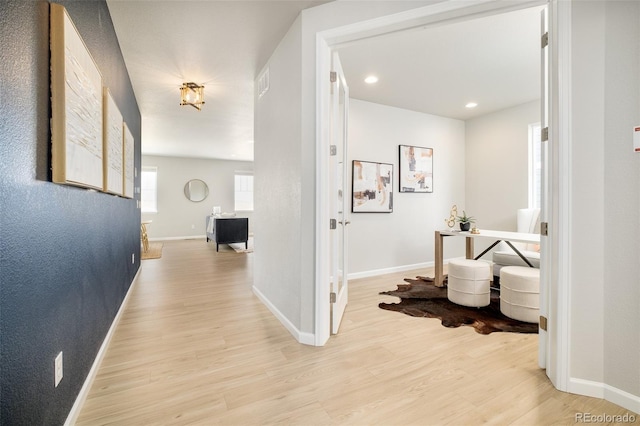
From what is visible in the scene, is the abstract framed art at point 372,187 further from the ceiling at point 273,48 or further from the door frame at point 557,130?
the door frame at point 557,130

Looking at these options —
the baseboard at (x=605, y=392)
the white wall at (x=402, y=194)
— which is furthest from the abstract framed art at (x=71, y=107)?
the white wall at (x=402, y=194)

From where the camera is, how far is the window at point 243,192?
1016 centimetres

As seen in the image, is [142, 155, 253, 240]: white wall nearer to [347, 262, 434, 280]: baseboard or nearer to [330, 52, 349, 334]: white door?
[347, 262, 434, 280]: baseboard

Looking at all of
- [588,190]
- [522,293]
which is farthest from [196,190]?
[588,190]

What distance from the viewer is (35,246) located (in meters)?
1.05

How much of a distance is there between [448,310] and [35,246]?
3079 mm

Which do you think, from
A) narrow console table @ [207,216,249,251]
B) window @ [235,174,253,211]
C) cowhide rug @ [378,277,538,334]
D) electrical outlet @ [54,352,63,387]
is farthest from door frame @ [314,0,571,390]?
window @ [235,174,253,211]

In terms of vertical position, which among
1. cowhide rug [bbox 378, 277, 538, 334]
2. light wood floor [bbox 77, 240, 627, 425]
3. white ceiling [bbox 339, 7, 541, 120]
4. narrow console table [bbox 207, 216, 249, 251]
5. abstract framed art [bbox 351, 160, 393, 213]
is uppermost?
white ceiling [bbox 339, 7, 541, 120]

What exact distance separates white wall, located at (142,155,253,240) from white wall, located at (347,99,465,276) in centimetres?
682

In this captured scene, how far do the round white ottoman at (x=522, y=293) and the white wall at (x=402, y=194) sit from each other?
1868 millimetres

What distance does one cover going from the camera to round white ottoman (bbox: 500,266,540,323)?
8.32 ft

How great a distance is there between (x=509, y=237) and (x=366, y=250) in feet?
5.89

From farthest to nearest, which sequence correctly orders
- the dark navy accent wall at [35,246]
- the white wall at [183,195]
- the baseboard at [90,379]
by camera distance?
the white wall at [183,195] → the baseboard at [90,379] → the dark navy accent wall at [35,246]

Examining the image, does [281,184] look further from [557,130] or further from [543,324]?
[543,324]
